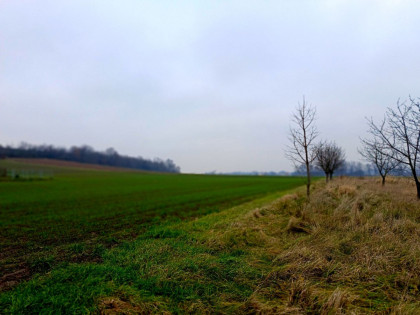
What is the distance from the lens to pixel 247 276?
15.8ft

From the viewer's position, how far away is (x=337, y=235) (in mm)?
6922

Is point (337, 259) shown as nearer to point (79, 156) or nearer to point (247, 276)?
point (247, 276)

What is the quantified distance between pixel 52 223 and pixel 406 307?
12.3 metres

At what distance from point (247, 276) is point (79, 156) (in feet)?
455

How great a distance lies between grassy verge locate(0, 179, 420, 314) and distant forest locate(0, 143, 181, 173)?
4891 inches

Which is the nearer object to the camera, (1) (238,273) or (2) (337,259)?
(1) (238,273)

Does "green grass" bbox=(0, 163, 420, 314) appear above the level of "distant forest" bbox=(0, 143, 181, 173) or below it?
below

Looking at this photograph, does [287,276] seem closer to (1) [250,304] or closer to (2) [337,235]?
(1) [250,304]

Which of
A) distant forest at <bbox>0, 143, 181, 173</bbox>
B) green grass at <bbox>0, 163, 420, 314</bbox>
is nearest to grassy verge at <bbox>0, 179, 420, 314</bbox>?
green grass at <bbox>0, 163, 420, 314</bbox>

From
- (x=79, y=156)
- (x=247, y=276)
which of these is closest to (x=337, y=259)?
(x=247, y=276)

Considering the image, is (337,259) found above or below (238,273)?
above

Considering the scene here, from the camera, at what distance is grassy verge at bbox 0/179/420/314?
377 cm

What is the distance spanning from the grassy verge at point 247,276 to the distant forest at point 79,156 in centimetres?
12424

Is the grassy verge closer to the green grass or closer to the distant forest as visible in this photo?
the green grass
